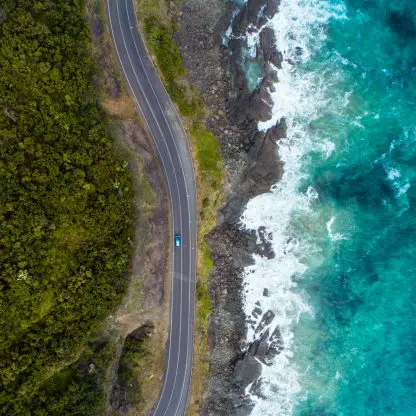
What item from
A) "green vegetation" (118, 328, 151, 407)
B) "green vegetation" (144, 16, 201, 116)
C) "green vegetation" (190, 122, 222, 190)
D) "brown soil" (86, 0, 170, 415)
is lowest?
"green vegetation" (118, 328, 151, 407)

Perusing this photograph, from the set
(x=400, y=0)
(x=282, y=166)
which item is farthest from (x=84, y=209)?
(x=400, y=0)

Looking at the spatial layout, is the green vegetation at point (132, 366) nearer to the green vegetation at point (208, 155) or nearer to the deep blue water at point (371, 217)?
the green vegetation at point (208, 155)

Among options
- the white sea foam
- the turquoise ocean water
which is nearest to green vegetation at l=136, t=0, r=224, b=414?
the white sea foam

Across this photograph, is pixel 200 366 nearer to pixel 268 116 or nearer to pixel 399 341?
pixel 399 341

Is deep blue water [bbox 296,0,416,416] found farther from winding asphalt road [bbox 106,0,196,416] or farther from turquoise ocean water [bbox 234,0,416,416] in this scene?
winding asphalt road [bbox 106,0,196,416]

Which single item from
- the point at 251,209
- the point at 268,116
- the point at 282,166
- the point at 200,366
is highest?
the point at 268,116

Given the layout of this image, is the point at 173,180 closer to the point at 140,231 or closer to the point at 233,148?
the point at 140,231
